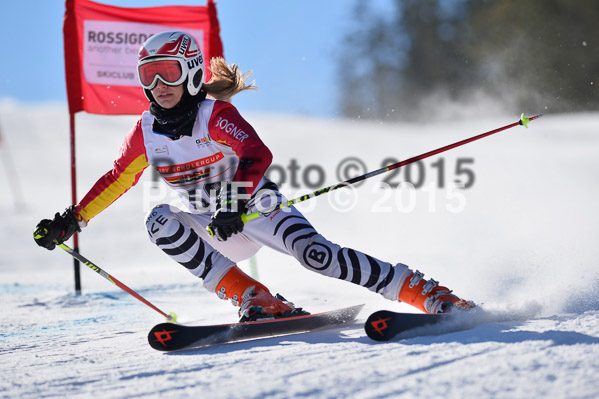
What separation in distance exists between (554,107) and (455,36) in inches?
369

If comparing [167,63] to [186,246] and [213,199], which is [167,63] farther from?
[186,246]

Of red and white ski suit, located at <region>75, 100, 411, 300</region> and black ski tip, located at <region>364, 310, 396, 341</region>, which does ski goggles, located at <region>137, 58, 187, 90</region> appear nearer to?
red and white ski suit, located at <region>75, 100, 411, 300</region>

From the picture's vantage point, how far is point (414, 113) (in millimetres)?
28453

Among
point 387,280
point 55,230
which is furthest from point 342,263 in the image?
point 55,230

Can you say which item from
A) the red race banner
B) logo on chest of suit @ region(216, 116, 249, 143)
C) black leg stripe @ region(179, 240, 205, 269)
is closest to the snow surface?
black leg stripe @ region(179, 240, 205, 269)

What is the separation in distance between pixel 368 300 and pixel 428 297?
1.06m

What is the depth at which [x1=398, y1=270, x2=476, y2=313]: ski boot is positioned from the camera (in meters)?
2.77

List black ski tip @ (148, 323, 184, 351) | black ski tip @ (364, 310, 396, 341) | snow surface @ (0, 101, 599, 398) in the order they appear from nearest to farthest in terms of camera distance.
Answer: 1. snow surface @ (0, 101, 599, 398)
2. black ski tip @ (364, 310, 396, 341)
3. black ski tip @ (148, 323, 184, 351)

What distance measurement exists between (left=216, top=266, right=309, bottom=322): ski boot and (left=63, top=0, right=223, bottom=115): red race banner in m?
2.49

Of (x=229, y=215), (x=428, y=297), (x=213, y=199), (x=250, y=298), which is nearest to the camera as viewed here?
(x=229, y=215)

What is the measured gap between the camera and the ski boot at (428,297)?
277 centimetres

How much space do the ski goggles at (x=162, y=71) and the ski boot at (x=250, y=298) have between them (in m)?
0.89

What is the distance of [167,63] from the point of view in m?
3.01

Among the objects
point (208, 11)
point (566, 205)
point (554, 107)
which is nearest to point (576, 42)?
point (554, 107)
